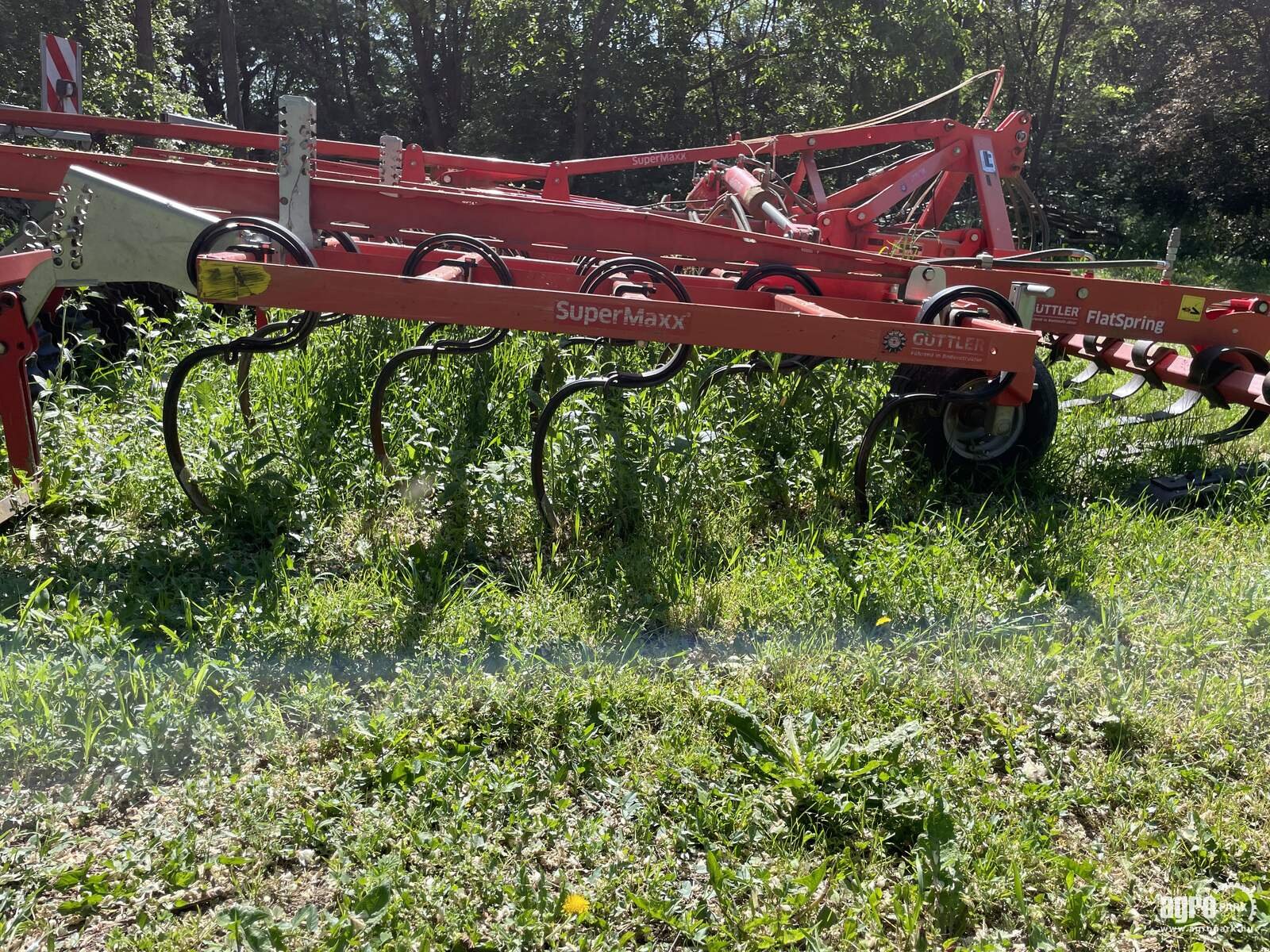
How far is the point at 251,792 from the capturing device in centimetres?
251

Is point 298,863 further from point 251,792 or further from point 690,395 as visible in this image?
point 690,395

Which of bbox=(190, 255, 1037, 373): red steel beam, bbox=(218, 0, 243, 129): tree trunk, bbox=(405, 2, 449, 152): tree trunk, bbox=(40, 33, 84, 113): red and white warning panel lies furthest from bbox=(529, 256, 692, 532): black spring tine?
bbox=(405, 2, 449, 152): tree trunk

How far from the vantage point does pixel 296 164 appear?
4.41 m

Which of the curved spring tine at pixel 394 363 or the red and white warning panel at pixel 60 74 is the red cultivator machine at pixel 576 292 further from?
the red and white warning panel at pixel 60 74

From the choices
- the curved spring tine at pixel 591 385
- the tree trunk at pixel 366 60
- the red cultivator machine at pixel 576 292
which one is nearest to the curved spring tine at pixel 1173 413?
the red cultivator machine at pixel 576 292

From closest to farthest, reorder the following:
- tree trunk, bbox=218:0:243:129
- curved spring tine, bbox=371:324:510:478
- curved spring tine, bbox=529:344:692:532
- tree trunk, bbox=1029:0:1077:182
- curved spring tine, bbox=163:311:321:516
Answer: curved spring tine, bbox=163:311:321:516 → curved spring tine, bbox=529:344:692:532 → curved spring tine, bbox=371:324:510:478 → tree trunk, bbox=218:0:243:129 → tree trunk, bbox=1029:0:1077:182

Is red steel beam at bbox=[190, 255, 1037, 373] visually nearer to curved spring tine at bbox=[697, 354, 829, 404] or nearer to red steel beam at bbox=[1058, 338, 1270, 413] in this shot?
curved spring tine at bbox=[697, 354, 829, 404]

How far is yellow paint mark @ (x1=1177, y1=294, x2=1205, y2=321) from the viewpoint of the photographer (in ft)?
16.1

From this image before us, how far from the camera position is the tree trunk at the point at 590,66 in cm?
1795

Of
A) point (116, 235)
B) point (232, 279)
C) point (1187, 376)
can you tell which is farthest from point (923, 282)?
point (116, 235)

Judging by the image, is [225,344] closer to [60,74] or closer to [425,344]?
[425,344]

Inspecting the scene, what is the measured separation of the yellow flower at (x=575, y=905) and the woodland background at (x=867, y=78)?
1719 cm

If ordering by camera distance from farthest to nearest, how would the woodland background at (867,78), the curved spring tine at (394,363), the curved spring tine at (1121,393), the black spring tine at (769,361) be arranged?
the woodland background at (867,78) < the curved spring tine at (1121,393) < the black spring tine at (769,361) < the curved spring tine at (394,363)

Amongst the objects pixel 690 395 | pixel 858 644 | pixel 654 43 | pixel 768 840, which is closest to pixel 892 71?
pixel 654 43
